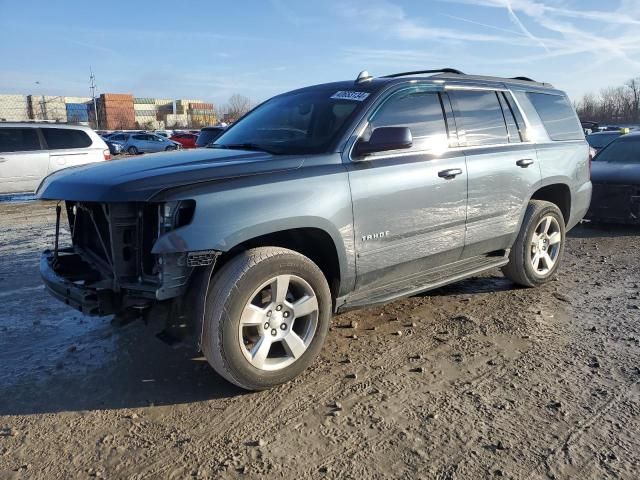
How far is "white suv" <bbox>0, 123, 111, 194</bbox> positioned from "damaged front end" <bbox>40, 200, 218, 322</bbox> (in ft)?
26.3

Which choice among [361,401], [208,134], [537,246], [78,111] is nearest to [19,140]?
[208,134]

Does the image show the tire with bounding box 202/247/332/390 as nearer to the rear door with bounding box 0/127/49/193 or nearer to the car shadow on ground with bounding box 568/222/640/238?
the car shadow on ground with bounding box 568/222/640/238

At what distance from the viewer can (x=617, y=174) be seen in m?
7.91

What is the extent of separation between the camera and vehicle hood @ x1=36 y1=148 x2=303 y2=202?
290cm

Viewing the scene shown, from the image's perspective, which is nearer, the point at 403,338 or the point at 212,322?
the point at 212,322

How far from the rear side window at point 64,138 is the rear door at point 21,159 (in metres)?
0.20

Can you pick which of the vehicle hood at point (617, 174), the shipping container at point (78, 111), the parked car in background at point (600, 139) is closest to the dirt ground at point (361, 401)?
the vehicle hood at point (617, 174)

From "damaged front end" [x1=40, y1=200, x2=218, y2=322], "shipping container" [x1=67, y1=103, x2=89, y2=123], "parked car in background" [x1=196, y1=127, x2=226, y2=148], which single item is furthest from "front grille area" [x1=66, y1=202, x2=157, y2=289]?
"shipping container" [x1=67, y1=103, x2=89, y2=123]

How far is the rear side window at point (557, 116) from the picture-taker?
5.21 meters

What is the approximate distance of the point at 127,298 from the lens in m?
3.08

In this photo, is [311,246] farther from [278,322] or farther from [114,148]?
[114,148]

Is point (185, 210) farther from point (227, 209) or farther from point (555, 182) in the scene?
point (555, 182)

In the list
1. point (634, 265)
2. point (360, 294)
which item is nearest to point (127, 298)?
point (360, 294)

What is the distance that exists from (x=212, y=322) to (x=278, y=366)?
0.54 metres
